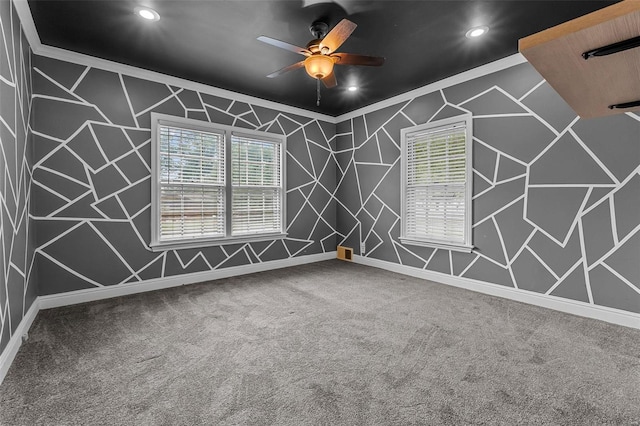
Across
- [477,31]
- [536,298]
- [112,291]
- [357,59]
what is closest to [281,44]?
[357,59]

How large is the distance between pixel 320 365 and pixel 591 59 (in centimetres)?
195

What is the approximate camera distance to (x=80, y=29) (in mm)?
2680

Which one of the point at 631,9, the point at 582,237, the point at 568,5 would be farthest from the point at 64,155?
the point at 582,237

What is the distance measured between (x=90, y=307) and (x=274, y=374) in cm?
228

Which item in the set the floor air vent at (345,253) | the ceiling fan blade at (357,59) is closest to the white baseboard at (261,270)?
the floor air vent at (345,253)

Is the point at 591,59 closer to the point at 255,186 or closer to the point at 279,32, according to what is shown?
the point at 279,32

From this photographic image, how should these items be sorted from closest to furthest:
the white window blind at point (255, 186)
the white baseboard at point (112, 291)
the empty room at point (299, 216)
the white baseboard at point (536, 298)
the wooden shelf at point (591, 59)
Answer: the wooden shelf at point (591, 59)
the empty room at point (299, 216)
the white baseboard at point (112, 291)
the white baseboard at point (536, 298)
the white window blind at point (255, 186)

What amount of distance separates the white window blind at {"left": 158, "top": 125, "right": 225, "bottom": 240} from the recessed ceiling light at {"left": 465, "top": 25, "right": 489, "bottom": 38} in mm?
3062

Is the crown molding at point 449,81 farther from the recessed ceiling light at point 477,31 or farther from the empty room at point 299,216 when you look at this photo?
the recessed ceiling light at point 477,31

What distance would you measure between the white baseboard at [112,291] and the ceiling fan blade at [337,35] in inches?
117

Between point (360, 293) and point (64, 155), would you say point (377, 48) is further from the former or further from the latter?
point (64, 155)

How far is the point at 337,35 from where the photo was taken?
229cm

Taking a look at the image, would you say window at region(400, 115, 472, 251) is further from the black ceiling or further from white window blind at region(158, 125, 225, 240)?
white window blind at region(158, 125, 225, 240)

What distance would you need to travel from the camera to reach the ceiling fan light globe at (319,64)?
8.39 ft
